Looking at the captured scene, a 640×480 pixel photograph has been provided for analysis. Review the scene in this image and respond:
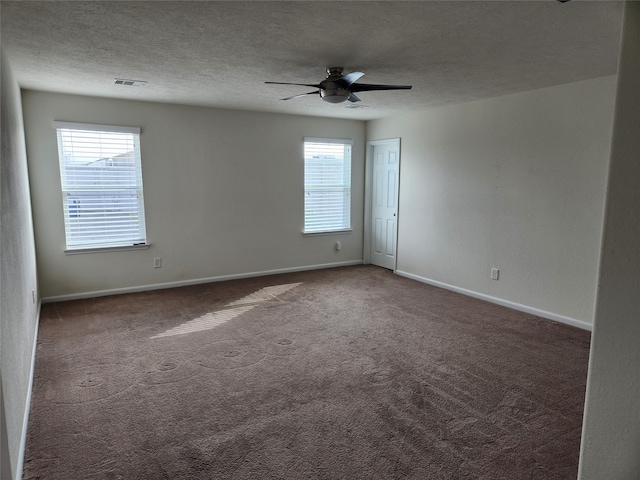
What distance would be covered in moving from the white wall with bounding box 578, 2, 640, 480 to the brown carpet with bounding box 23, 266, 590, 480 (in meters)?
0.75

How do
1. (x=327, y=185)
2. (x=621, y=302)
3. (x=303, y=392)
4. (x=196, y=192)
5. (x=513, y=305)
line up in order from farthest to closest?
(x=327, y=185), (x=196, y=192), (x=513, y=305), (x=303, y=392), (x=621, y=302)

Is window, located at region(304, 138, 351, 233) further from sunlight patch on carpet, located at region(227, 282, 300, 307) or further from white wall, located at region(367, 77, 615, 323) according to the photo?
sunlight patch on carpet, located at region(227, 282, 300, 307)

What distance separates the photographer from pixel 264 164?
603cm

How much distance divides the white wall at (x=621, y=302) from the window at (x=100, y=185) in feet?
16.5

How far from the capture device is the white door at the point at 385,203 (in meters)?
6.41

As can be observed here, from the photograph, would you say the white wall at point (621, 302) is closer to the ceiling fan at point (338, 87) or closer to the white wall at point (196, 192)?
the ceiling fan at point (338, 87)

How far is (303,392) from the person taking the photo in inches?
113

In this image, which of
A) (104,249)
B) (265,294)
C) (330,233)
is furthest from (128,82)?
(330,233)

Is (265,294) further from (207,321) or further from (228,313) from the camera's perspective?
(207,321)

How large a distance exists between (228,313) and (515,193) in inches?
138

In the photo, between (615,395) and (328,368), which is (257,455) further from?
(615,395)

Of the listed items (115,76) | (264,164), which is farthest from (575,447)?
(264,164)

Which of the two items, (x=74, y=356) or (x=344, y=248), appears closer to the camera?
(x=74, y=356)

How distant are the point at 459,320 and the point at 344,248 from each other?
2.93 m
